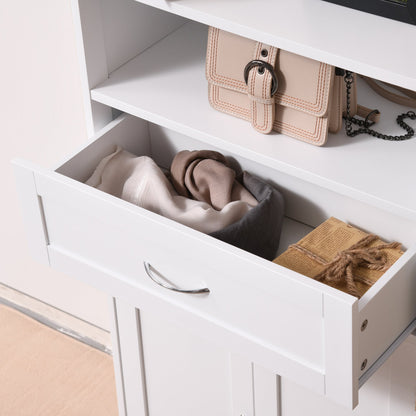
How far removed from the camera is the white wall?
162 cm

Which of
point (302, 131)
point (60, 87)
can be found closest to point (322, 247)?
point (302, 131)

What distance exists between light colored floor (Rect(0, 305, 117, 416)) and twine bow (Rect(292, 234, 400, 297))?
93 cm

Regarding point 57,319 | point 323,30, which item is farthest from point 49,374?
point 323,30

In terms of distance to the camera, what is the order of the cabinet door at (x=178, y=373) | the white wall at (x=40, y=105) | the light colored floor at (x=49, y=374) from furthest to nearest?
the light colored floor at (x=49, y=374), the white wall at (x=40, y=105), the cabinet door at (x=178, y=373)

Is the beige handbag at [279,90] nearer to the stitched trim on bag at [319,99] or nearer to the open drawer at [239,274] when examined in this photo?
the stitched trim on bag at [319,99]

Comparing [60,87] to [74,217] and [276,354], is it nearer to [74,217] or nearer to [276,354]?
[74,217]

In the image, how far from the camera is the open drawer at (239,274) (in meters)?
1.10

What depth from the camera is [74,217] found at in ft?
4.31

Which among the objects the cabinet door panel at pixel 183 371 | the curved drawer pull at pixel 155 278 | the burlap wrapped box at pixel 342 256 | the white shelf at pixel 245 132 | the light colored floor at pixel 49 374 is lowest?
the light colored floor at pixel 49 374

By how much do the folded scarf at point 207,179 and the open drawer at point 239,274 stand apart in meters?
0.05

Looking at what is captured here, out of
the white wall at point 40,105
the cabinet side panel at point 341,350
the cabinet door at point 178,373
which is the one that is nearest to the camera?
the cabinet side panel at point 341,350

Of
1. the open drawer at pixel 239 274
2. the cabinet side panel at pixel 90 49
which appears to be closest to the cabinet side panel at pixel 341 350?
the open drawer at pixel 239 274

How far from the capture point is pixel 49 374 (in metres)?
2.07

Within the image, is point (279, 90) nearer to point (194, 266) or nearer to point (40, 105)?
point (194, 266)
